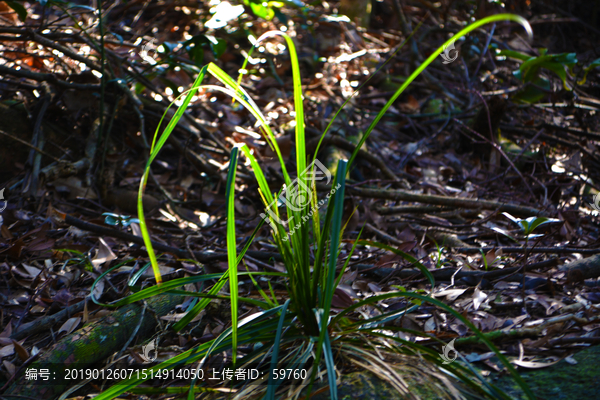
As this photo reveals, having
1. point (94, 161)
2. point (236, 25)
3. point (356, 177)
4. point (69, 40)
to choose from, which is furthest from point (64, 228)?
point (236, 25)

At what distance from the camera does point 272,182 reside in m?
2.31

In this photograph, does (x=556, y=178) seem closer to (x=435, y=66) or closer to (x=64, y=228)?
(x=435, y=66)

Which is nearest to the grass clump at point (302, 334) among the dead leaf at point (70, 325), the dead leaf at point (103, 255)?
the dead leaf at point (70, 325)

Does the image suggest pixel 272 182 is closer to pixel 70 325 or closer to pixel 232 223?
pixel 70 325

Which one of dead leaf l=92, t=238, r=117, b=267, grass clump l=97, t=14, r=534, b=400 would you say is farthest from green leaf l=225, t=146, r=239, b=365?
dead leaf l=92, t=238, r=117, b=267

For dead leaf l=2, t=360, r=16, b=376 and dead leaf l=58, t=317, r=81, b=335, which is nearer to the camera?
dead leaf l=2, t=360, r=16, b=376

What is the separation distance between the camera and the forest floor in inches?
50.3

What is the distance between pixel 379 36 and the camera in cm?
464

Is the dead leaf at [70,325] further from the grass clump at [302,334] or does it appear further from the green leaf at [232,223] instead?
the green leaf at [232,223]

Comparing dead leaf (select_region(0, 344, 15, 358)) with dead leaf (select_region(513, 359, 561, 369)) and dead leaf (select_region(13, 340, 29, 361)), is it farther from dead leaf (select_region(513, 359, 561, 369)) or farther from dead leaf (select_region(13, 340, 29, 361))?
dead leaf (select_region(513, 359, 561, 369))

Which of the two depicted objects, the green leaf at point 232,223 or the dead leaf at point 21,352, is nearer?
the green leaf at point 232,223

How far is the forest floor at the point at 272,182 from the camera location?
1.28m

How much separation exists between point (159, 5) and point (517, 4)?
12.8 ft

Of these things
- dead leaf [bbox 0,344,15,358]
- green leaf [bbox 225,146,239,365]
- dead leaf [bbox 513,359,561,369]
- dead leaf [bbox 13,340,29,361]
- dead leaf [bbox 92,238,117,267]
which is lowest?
dead leaf [bbox 92,238,117,267]
